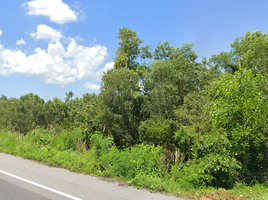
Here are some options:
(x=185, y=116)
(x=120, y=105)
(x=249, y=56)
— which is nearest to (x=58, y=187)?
(x=185, y=116)

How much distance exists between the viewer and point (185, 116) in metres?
10.9

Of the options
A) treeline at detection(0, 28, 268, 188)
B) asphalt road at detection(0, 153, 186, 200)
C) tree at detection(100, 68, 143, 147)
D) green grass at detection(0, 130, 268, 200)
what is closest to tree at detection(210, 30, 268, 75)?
treeline at detection(0, 28, 268, 188)

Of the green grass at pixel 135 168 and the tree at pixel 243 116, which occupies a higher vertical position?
the tree at pixel 243 116

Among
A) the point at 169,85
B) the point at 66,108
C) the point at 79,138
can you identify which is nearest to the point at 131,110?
the point at 169,85

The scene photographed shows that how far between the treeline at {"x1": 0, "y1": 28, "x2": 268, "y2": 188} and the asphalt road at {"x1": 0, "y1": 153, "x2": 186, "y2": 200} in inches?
81.4

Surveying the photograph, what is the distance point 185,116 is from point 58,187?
291 inches

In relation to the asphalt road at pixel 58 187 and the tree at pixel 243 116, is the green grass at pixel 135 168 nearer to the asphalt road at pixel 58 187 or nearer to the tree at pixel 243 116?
the asphalt road at pixel 58 187

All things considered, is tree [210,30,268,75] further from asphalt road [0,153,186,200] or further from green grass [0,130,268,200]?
asphalt road [0,153,186,200]

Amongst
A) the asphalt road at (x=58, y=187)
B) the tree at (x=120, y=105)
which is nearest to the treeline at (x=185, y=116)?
the tree at (x=120, y=105)

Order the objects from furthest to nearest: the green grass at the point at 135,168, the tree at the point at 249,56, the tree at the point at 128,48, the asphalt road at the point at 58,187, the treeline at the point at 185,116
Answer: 1. the tree at the point at 128,48
2. the tree at the point at 249,56
3. the treeline at the point at 185,116
4. the green grass at the point at 135,168
5. the asphalt road at the point at 58,187

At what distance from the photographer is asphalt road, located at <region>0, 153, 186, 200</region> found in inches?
206

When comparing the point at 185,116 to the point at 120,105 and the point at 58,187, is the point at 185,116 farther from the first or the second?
the point at 58,187

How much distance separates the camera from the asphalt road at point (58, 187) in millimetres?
5230

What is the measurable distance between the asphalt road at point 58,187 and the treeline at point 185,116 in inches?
81.4
